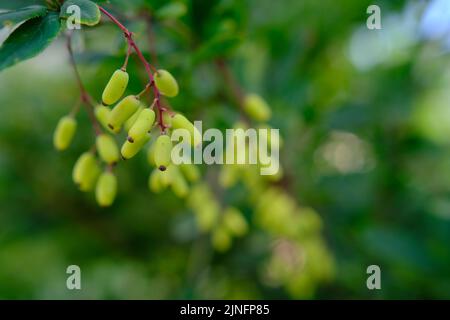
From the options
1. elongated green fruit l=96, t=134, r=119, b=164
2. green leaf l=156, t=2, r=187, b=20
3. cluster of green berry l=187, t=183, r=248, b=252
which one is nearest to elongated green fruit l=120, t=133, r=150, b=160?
elongated green fruit l=96, t=134, r=119, b=164

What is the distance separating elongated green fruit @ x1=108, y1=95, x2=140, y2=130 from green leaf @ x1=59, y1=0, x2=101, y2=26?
0.44 ft

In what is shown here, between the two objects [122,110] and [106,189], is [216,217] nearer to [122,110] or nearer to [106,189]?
[106,189]

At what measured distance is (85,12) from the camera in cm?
67

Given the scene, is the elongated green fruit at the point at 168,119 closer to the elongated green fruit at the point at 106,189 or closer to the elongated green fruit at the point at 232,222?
the elongated green fruit at the point at 106,189

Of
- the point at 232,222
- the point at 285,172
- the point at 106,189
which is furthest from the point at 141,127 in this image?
the point at 285,172

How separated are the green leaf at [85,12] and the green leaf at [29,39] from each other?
0.02 m

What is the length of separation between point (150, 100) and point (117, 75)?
36cm

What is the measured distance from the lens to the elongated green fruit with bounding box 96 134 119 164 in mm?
Answer: 890

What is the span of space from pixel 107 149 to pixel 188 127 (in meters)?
0.20

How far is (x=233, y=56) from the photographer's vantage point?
132 centimetres

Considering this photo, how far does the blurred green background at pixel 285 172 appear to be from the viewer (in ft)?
4.42

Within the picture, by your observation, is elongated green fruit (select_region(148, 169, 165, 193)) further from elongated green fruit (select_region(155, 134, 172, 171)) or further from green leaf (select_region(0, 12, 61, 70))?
green leaf (select_region(0, 12, 61, 70))

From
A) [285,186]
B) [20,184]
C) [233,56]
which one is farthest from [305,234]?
[20,184]
